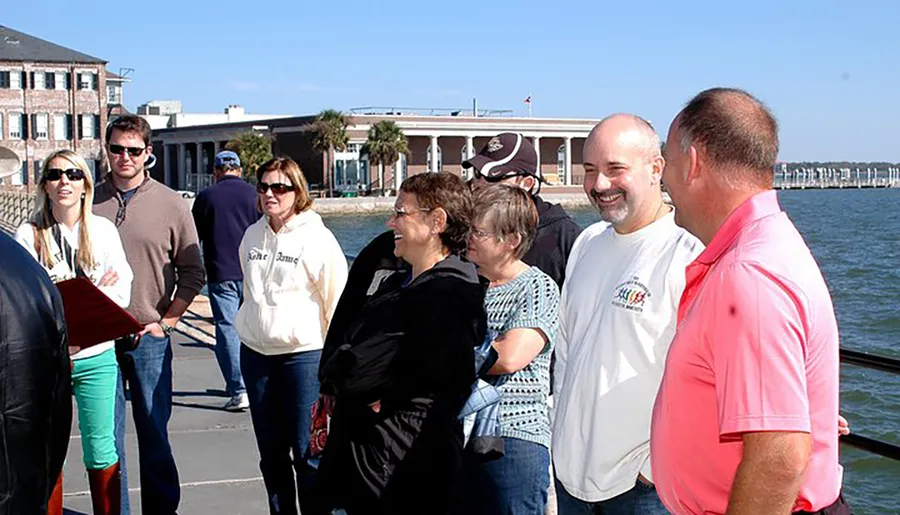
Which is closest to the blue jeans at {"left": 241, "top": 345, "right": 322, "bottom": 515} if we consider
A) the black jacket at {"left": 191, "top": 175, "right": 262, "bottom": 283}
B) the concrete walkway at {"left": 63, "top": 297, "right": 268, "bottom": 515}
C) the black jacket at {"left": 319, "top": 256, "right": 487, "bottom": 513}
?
the concrete walkway at {"left": 63, "top": 297, "right": 268, "bottom": 515}

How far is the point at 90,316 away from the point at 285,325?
Result: 3.36 feet

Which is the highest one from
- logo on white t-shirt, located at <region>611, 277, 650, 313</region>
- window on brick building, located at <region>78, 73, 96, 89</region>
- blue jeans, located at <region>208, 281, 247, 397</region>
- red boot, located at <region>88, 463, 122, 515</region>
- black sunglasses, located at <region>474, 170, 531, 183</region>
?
window on brick building, located at <region>78, 73, 96, 89</region>

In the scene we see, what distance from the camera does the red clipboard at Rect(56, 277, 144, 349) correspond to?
4223 millimetres

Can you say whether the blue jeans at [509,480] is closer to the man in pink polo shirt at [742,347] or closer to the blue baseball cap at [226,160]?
the man in pink polo shirt at [742,347]

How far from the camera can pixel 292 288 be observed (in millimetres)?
5164

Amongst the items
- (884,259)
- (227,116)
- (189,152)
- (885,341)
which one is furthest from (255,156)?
(885,341)

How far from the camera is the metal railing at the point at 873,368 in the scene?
13.4 ft

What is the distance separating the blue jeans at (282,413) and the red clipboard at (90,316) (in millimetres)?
858

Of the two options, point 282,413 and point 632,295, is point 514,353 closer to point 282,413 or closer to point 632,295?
point 632,295

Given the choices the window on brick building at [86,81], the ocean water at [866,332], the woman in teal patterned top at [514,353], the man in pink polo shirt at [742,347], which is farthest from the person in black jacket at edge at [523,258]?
the window on brick building at [86,81]

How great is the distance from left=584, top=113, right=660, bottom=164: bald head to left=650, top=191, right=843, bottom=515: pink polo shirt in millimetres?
968

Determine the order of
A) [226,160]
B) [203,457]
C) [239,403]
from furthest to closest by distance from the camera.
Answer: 1. [226,160]
2. [239,403]
3. [203,457]

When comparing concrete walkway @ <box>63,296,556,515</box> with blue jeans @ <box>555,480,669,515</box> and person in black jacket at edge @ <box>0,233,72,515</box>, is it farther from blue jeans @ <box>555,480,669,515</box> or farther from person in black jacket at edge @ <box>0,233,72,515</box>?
person in black jacket at edge @ <box>0,233,72,515</box>

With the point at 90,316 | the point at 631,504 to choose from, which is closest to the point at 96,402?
the point at 90,316
